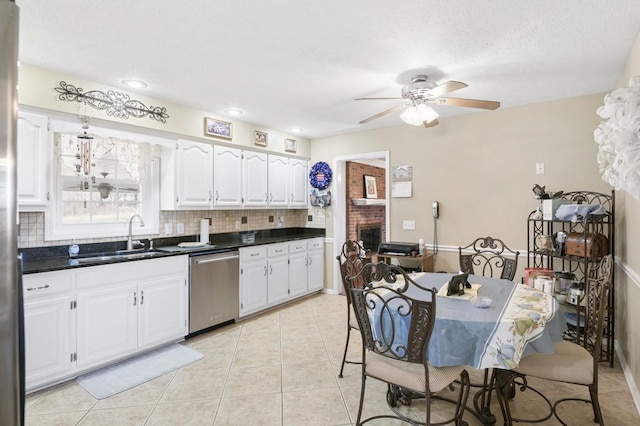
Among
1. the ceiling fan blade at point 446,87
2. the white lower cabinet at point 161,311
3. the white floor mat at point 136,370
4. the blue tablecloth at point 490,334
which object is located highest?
the ceiling fan blade at point 446,87

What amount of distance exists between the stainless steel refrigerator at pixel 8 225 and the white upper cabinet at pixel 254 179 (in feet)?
11.7

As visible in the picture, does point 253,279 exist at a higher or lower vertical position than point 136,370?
higher

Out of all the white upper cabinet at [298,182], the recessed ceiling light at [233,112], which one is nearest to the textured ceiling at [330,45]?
the recessed ceiling light at [233,112]

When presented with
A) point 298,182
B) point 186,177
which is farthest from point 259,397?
point 298,182

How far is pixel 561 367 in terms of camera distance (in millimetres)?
1846

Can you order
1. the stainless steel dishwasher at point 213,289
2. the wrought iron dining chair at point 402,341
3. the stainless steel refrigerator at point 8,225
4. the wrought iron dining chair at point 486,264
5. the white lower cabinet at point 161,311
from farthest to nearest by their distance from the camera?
the stainless steel dishwasher at point 213,289, the white lower cabinet at point 161,311, the wrought iron dining chair at point 486,264, the wrought iron dining chair at point 402,341, the stainless steel refrigerator at point 8,225

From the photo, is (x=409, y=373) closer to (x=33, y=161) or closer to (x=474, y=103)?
(x=474, y=103)

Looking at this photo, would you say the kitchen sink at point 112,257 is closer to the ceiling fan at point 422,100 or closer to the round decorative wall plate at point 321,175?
the ceiling fan at point 422,100

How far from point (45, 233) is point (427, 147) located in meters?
4.20

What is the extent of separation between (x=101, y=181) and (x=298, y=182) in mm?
2647

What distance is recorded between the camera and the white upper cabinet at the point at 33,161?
2.52 meters

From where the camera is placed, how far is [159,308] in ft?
10.3

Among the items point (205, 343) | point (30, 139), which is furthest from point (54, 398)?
point (30, 139)

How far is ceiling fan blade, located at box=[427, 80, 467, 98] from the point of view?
2.30m
